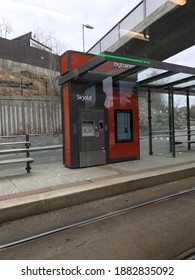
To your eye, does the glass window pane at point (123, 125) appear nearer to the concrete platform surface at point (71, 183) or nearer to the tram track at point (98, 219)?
the concrete platform surface at point (71, 183)

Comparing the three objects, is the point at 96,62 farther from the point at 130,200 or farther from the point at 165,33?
the point at 165,33

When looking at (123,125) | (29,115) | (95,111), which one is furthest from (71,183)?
(29,115)

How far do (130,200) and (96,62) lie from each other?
131 inches

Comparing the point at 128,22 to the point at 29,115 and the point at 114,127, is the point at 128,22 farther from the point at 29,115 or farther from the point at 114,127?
the point at 29,115

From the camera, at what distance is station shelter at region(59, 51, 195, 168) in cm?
757

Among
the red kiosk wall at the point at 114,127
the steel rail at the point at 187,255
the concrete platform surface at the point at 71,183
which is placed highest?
the red kiosk wall at the point at 114,127

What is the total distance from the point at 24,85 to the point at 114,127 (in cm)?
1799

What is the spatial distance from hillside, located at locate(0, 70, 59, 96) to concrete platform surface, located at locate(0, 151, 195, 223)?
14354 millimetres

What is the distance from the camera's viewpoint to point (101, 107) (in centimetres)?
808

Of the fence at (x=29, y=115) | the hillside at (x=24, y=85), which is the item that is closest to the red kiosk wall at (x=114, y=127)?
the fence at (x=29, y=115)

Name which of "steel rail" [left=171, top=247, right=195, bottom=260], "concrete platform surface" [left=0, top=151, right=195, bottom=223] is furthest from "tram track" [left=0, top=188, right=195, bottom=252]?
"concrete platform surface" [left=0, top=151, right=195, bottom=223]

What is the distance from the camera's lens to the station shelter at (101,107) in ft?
24.8

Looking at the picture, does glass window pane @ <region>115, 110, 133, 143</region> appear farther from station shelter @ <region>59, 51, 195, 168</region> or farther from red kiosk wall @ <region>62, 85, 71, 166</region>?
red kiosk wall @ <region>62, 85, 71, 166</region>

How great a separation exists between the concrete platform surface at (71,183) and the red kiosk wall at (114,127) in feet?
1.44
